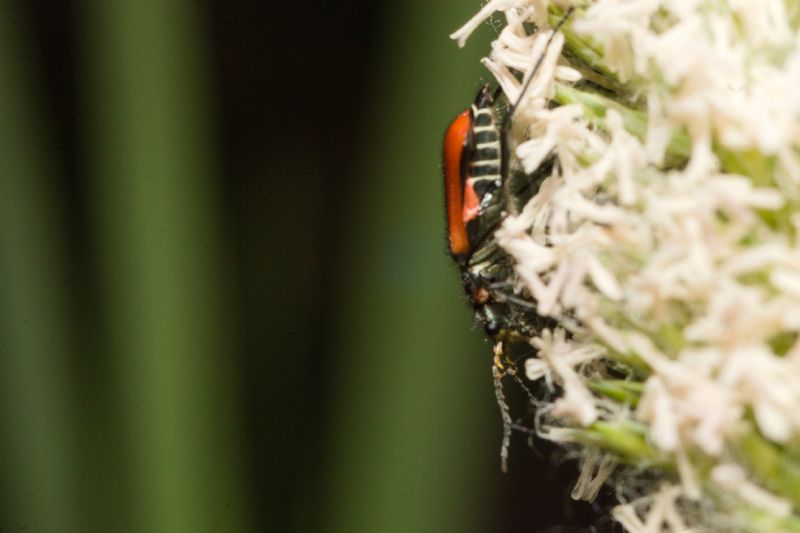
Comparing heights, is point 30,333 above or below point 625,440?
below

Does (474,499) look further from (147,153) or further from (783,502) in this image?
(783,502)

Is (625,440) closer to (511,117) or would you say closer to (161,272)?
(511,117)

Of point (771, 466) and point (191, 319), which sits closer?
point (771, 466)

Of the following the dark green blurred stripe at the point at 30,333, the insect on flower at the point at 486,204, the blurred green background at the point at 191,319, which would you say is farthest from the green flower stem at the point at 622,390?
the dark green blurred stripe at the point at 30,333

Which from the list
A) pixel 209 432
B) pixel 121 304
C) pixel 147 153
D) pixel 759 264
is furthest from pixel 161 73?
pixel 759 264

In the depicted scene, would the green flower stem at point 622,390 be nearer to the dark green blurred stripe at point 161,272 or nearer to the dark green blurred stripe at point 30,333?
the dark green blurred stripe at point 161,272

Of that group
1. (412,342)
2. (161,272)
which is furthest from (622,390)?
(161,272)

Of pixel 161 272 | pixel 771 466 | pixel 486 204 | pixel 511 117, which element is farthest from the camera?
pixel 161 272
